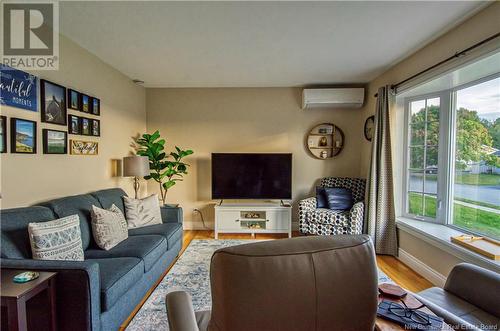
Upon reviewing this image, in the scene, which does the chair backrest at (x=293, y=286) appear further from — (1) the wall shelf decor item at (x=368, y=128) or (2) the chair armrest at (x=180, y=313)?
(1) the wall shelf decor item at (x=368, y=128)

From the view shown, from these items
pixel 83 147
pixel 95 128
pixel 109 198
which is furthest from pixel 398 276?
pixel 95 128

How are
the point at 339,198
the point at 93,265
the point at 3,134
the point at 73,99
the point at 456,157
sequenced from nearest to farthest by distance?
the point at 93,265 < the point at 3,134 < the point at 73,99 < the point at 456,157 < the point at 339,198

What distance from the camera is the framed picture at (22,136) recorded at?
6.44 feet

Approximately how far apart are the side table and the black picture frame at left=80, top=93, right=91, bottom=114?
1.88 metres

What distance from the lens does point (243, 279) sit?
700 mm

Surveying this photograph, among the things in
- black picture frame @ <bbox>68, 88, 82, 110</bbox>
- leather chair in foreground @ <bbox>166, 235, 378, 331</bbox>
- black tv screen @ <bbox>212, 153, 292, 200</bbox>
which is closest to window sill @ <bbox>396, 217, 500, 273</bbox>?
black tv screen @ <bbox>212, 153, 292, 200</bbox>

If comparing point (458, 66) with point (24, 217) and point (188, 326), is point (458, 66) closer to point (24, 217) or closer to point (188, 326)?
point (188, 326)

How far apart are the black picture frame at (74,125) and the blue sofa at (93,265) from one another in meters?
0.71

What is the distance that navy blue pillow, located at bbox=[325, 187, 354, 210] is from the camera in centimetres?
385

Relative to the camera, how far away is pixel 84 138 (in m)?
2.86

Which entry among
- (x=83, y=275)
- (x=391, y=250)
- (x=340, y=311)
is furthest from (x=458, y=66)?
(x=83, y=275)

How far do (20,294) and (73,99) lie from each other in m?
2.09

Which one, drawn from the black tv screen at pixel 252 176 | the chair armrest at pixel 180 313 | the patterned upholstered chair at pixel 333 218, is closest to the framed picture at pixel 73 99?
the black tv screen at pixel 252 176

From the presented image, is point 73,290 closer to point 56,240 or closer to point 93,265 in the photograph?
point 93,265
